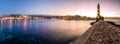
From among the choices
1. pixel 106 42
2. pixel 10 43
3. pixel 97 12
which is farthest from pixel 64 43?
pixel 106 42

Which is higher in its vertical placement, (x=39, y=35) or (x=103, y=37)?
(x=103, y=37)

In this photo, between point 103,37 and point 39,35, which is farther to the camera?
point 39,35

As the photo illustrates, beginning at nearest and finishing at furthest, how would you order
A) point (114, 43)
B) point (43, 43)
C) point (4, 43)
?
point (114, 43), point (43, 43), point (4, 43)

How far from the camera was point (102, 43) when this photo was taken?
6754 mm

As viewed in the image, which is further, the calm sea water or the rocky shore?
the calm sea water

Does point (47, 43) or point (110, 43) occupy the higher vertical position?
point (110, 43)

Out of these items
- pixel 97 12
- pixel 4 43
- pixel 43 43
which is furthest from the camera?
pixel 97 12

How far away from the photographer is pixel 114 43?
6629mm

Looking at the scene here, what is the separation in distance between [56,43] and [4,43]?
1040 centimetres

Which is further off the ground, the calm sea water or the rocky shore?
the rocky shore

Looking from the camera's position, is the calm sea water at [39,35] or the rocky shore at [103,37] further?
the calm sea water at [39,35]

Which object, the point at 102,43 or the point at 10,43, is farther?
the point at 10,43

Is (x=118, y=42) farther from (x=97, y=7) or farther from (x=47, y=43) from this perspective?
(x=97, y=7)

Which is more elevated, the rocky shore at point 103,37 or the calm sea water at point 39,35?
the rocky shore at point 103,37
